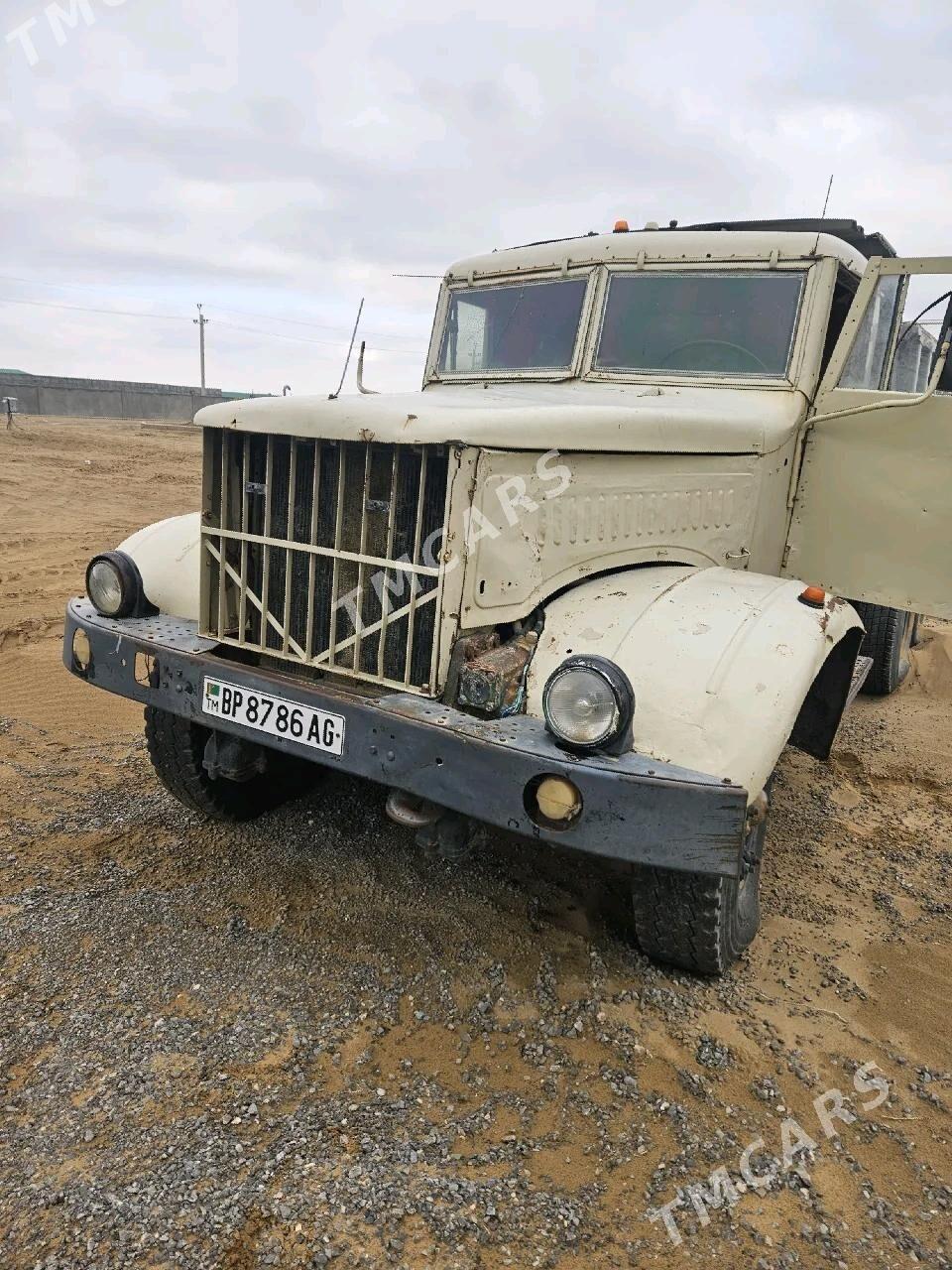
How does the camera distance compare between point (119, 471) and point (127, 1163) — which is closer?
point (127, 1163)

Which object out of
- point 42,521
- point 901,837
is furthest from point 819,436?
point 42,521

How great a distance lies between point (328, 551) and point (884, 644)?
424 cm

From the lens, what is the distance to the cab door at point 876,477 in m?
3.82

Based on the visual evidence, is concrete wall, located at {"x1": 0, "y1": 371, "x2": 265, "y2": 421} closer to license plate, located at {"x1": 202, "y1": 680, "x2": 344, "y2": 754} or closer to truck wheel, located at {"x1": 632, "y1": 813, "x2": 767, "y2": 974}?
license plate, located at {"x1": 202, "y1": 680, "x2": 344, "y2": 754}

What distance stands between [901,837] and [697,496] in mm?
1970

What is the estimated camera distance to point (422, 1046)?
2.55m

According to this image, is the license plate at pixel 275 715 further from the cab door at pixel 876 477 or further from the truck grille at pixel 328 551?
the cab door at pixel 876 477

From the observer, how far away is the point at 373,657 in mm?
2779

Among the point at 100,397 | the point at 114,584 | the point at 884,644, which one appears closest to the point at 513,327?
the point at 114,584

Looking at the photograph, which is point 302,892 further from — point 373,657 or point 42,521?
point 42,521

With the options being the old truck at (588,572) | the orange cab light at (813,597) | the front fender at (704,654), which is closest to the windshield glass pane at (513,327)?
the old truck at (588,572)

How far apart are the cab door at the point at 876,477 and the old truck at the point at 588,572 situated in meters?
0.01

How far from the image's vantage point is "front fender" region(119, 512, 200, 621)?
132 inches

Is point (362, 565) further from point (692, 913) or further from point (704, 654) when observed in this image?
point (692, 913)
